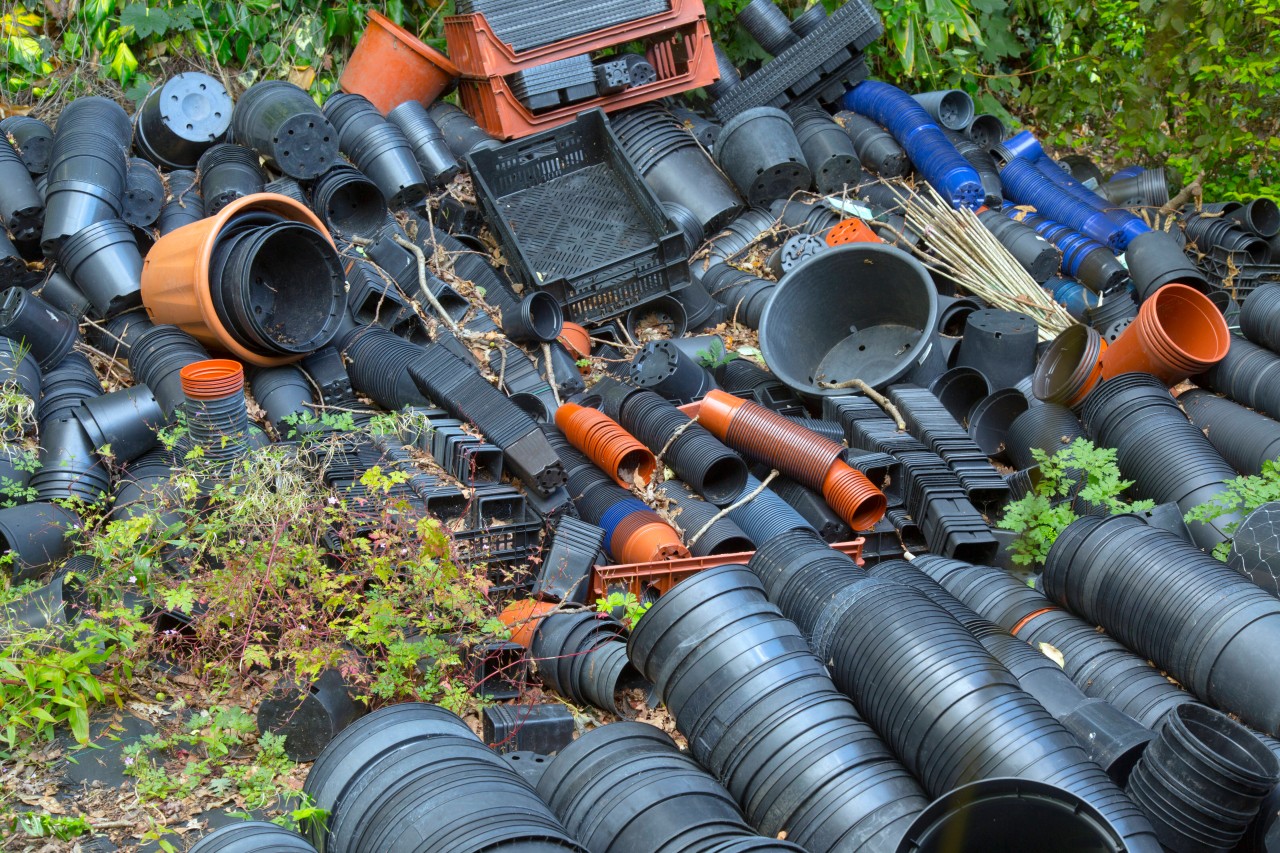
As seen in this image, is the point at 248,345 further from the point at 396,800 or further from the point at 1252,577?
the point at 1252,577

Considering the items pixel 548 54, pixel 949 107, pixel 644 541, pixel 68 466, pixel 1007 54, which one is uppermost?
pixel 548 54

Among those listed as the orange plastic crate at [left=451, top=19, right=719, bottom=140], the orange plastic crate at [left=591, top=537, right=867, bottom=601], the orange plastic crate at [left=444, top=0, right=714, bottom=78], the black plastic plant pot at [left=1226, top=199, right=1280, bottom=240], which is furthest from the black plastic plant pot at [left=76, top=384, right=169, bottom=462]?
the black plastic plant pot at [left=1226, top=199, right=1280, bottom=240]

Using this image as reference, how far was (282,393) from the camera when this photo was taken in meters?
6.13

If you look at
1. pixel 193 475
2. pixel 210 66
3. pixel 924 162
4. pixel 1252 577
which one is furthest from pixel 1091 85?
pixel 193 475

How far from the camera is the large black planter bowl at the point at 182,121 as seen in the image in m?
7.54

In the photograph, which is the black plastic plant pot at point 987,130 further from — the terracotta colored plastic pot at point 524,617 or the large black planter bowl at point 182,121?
the terracotta colored plastic pot at point 524,617

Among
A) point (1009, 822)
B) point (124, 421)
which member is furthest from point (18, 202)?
point (1009, 822)

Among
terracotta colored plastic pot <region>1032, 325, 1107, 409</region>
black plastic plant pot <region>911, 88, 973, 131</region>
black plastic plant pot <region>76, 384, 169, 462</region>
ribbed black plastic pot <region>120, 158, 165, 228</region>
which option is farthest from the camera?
black plastic plant pot <region>911, 88, 973, 131</region>

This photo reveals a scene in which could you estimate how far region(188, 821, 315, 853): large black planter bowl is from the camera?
335cm

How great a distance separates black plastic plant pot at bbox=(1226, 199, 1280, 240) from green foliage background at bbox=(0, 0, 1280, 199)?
53 cm

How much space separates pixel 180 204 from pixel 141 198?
0.86ft

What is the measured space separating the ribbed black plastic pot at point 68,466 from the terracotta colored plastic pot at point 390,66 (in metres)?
4.01

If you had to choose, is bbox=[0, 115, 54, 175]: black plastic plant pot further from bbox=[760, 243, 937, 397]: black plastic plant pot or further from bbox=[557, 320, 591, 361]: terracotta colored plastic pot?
bbox=[760, 243, 937, 397]: black plastic plant pot

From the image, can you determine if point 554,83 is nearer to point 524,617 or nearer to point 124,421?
point 124,421
